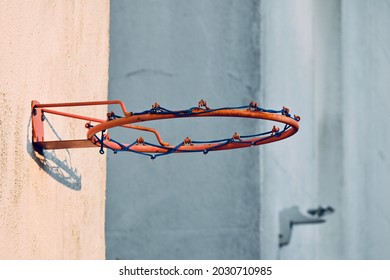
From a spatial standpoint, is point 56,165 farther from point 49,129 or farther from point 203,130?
point 203,130

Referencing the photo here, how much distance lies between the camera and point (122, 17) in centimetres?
1038

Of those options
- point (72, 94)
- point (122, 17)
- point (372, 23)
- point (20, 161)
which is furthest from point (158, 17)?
point (372, 23)

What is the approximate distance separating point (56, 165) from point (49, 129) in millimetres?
229

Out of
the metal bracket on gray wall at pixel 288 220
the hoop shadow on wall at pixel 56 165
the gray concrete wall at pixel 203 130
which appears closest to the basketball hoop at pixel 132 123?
the hoop shadow on wall at pixel 56 165

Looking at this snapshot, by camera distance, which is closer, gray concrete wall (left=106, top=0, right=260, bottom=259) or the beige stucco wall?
the beige stucco wall

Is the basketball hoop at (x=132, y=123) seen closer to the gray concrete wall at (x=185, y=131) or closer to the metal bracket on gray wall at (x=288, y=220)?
the gray concrete wall at (x=185, y=131)

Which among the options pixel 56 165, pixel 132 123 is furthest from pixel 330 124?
pixel 132 123

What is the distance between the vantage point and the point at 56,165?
589 centimetres

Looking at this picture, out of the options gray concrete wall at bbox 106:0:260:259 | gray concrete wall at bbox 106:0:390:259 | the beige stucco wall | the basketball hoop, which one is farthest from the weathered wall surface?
the basketball hoop

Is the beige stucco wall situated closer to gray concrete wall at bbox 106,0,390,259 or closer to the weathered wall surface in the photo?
gray concrete wall at bbox 106,0,390,259

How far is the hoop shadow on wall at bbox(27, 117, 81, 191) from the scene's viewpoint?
5570 millimetres

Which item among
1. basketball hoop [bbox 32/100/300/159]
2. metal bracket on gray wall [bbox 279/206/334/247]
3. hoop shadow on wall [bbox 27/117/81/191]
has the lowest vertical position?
metal bracket on gray wall [bbox 279/206/334/247]

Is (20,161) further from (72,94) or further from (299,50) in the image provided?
(299,50)

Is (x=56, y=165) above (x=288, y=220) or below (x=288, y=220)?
above
